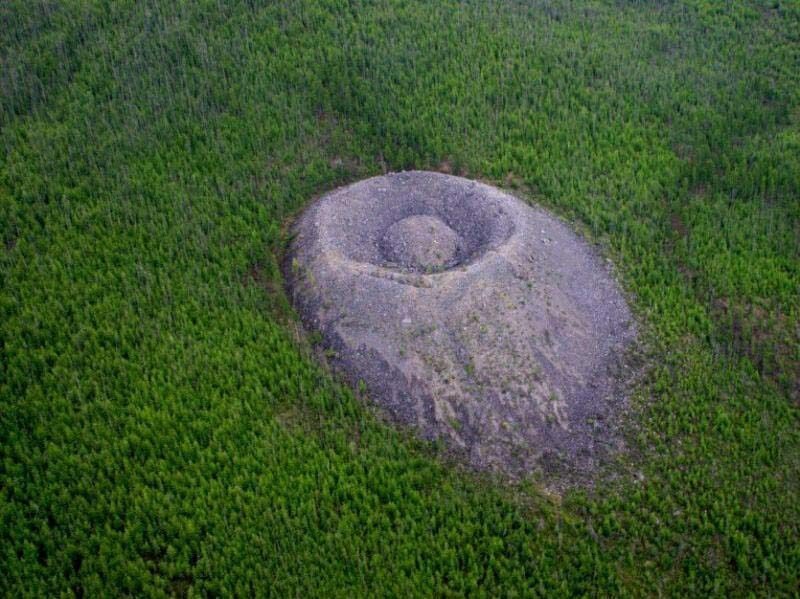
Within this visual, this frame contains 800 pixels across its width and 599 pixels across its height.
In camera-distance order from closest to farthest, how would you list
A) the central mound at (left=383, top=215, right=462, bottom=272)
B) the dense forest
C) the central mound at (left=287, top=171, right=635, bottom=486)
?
the dense forest, the central mound at (left=287, top=171, right=635, bottom=486), the central mound at (left=383, top=215, right=462, bottom=272)

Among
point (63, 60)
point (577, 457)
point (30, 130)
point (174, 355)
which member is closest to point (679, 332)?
point (577, 457)

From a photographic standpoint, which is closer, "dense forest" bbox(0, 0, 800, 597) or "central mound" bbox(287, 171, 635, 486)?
"dense forest" bbox(0, 0, 800, 597)

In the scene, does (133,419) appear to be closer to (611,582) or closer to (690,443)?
(611,582)

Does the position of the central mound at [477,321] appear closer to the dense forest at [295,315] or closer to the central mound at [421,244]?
the central mound at [421,244]

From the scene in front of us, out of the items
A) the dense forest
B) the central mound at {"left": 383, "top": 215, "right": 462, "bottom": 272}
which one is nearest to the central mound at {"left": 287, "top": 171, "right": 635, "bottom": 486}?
the central mound at {"left": 383, "top": 215, "right": 462, "bottom": 272}

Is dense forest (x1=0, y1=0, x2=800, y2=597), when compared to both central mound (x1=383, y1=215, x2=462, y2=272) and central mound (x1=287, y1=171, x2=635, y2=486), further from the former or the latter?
central mound (x1=383, y1=215, x2=462, y2=272)

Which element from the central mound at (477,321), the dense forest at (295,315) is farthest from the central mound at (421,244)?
the dense forest at (295,315)
